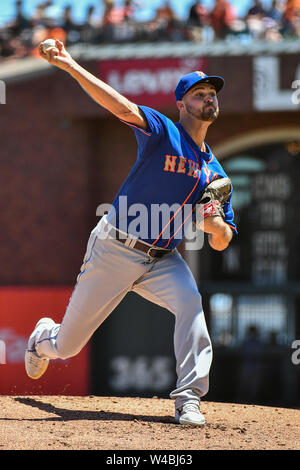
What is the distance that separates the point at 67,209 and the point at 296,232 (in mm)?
3836

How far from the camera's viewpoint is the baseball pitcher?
5.00 m

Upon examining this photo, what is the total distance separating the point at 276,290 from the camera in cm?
1284

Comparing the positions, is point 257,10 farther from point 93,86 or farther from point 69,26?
point 93,86

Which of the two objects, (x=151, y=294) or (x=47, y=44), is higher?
(x=47, y=44)

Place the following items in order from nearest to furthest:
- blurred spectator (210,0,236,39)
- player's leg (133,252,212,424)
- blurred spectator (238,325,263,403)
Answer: player's leg (133,252,212,424) → blurred spectator (238,325,263,403) → blurred spectator (210,0,236,39)

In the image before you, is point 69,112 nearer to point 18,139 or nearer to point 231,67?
point 18,139

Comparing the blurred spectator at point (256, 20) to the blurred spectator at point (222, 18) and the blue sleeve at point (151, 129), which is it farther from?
the blue sleeve at point (151, 129)

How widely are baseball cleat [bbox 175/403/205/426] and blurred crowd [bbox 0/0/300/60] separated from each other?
349 inches

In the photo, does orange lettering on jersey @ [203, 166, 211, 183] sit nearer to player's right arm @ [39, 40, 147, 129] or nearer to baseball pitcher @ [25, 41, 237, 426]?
baseball pitcher @ [25, 41, 237, 426]

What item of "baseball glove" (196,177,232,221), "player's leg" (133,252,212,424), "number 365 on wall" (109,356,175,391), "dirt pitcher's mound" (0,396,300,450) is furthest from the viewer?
"number 365 on wall" (109,356,175,391)

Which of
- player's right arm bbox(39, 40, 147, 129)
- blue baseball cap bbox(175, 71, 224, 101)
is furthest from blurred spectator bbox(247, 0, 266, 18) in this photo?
player's right arm bbox(39, 40, 147, 129)
